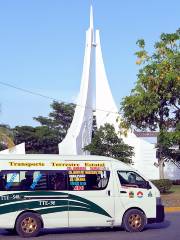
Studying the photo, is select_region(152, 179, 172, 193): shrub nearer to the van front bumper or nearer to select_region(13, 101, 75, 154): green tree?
the van front bumper

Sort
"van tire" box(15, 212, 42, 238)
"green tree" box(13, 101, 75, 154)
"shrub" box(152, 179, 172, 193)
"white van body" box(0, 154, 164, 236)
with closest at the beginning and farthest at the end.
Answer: "van tire" box(15, 212, 42, 238)
"white van body" box(0, 154, 164, 236)
"shrub" box(152, 179, 172, 193)
"green tree" box(13, 101, 75, 154)

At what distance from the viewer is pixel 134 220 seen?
14.1m

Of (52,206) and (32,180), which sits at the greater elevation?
(32,180)

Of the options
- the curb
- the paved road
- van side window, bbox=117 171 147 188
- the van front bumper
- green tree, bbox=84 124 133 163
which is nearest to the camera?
the paved road

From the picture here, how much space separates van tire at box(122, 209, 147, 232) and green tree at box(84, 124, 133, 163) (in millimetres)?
19215

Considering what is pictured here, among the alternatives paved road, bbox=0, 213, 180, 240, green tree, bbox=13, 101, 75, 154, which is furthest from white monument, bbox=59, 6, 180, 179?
paved road, bbox=0, 213, 180, 240

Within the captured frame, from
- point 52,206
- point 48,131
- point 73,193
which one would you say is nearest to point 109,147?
point 73,193

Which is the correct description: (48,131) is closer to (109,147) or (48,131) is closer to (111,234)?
(109,147)

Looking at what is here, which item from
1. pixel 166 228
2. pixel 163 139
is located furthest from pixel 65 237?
pixel 163 139

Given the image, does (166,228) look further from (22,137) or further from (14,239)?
(22,137)

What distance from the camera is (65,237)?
44.0 ft

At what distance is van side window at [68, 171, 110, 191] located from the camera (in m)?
13.8

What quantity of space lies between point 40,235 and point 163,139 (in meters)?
13.6

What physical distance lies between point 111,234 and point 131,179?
1524mm
